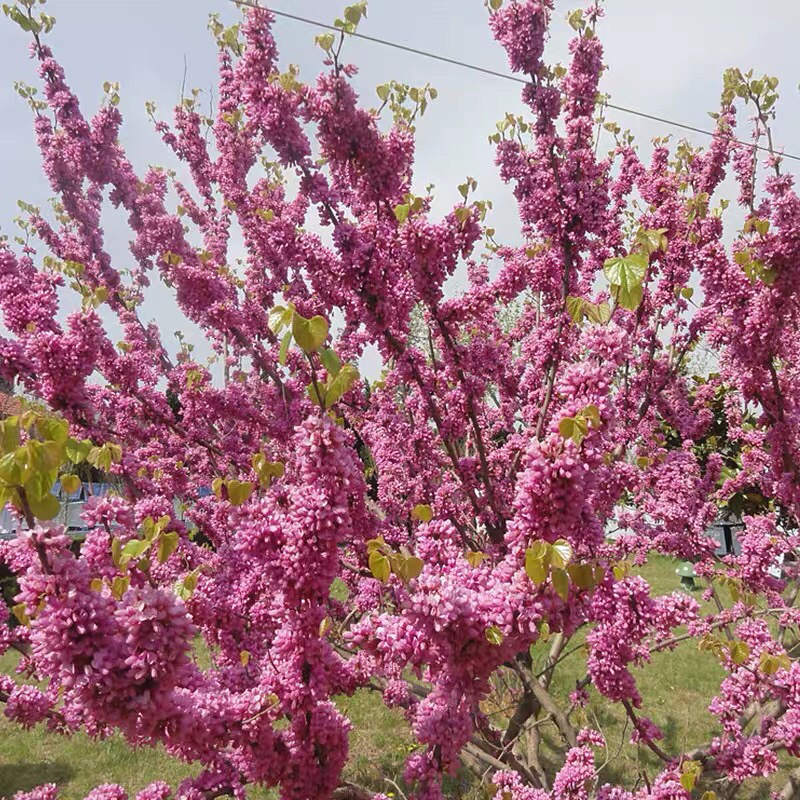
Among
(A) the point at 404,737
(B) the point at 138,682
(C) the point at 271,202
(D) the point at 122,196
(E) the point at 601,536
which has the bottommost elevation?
(A) the point at 404,737

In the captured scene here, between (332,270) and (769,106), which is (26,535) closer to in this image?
(332,270)

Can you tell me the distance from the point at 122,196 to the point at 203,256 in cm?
403

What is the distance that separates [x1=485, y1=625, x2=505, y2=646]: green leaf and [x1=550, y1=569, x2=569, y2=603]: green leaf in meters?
0.17

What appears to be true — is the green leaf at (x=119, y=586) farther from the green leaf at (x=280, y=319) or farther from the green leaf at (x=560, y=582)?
the green leaf at (x=560, y=582)

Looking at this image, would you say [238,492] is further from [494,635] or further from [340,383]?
[494,635]

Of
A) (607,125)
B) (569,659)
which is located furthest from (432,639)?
(569,659)

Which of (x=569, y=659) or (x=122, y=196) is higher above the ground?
(x=122, y=196)

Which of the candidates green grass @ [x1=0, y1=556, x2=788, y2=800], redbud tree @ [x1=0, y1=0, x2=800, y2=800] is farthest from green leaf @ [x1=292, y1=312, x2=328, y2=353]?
green grass @ [x1=0, y1=556, x2=788, y2=800]

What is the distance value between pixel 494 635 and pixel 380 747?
5.52 meters

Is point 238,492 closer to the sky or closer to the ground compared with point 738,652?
closer to the sky

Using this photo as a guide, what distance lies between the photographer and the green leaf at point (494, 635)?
1.32 meters

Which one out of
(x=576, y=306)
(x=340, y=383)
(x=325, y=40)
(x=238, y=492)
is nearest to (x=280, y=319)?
(x=340, y=383)

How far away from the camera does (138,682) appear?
123cm

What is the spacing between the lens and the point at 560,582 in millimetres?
1278
